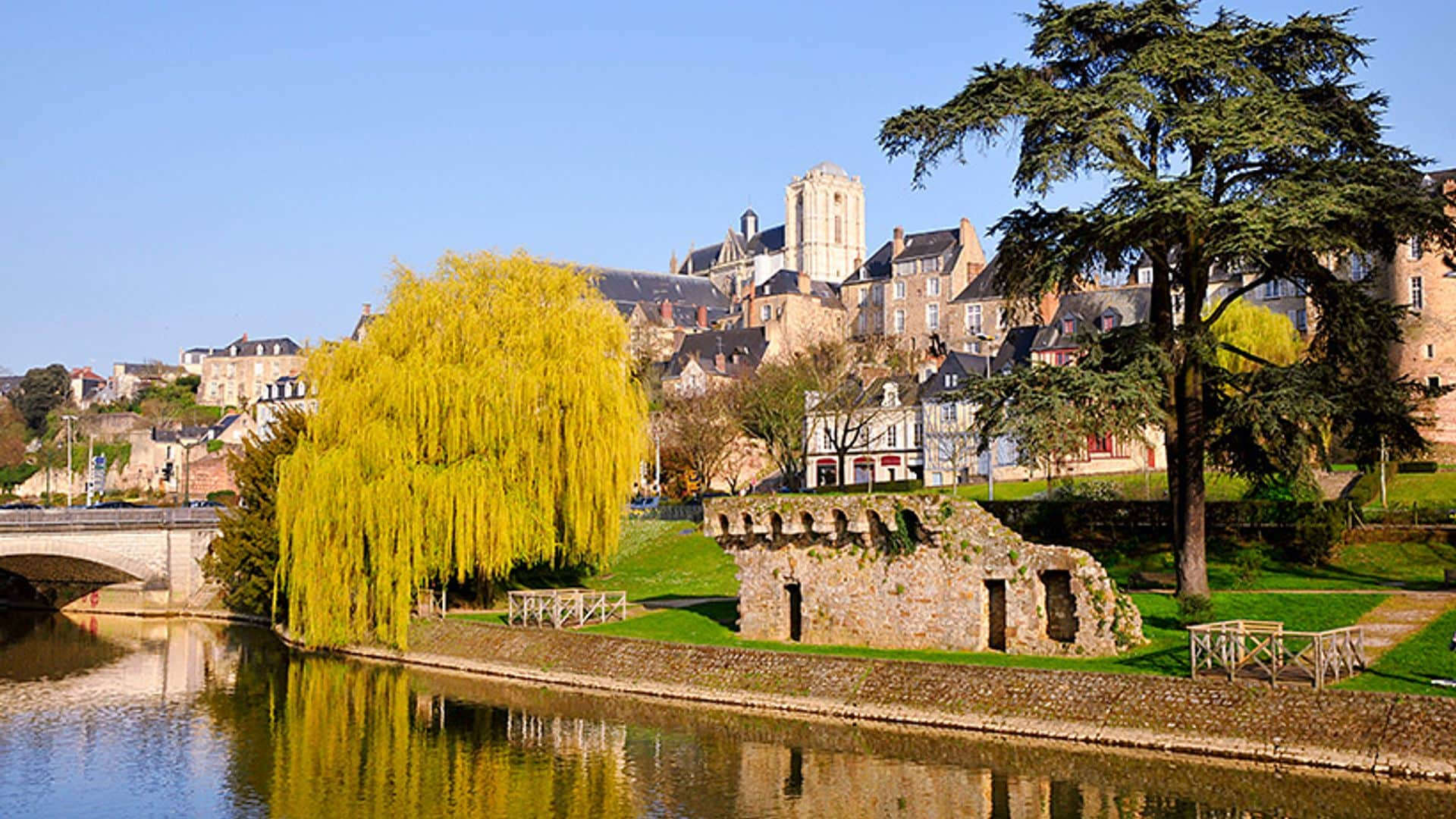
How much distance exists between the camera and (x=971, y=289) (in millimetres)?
109375

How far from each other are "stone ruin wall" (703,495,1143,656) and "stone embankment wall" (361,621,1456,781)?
78.1 inches

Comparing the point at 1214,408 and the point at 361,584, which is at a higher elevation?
the point at 1214,408

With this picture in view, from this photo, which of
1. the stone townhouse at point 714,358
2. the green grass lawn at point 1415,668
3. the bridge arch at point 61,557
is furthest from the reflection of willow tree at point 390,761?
the stone townhouse at point 714,358

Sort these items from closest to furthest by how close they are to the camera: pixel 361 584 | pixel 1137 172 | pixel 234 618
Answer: pixel 1137 172 → pixel 361 584 → pixel 234 618

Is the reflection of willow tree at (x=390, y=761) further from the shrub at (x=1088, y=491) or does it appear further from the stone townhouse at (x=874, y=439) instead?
the stone townhouse at (x=874, y=439)

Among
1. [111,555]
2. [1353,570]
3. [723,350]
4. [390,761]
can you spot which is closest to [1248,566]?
[1353,570]

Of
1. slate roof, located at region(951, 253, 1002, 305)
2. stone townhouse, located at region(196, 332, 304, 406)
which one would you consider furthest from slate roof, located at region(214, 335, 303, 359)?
slate roof, located at region(951, 253, 1002, 305)

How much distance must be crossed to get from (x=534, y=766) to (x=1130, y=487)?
37388mm

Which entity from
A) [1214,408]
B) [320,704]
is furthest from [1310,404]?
[320,704]

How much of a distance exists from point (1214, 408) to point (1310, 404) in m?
3.27

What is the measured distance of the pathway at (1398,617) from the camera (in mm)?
25925

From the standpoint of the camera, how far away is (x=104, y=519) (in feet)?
178

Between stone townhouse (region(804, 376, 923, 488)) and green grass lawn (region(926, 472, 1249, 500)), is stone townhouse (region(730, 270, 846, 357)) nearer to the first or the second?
stone townhouse (region(804, 376, 923, 488))

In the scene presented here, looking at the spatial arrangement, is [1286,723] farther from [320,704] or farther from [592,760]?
[320,704]
